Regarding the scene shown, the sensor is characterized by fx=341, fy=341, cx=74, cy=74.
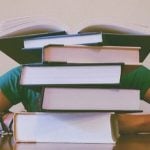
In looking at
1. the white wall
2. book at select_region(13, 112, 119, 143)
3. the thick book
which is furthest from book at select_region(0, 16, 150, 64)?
the white wall

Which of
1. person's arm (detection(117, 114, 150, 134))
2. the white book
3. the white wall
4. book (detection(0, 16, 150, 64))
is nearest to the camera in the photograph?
the white book

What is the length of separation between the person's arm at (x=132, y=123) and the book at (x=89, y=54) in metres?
0.18

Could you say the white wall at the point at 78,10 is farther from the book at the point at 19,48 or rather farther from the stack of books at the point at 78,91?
the stack of books at the point at 78,91

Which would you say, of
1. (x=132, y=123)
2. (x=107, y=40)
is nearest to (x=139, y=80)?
(x=132, y=123)

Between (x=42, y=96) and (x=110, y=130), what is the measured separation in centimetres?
13

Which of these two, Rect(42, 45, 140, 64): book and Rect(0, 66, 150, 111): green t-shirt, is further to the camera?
Rect(0, 66, 150, 111): green t-shirt

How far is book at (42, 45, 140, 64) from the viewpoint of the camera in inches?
22.9

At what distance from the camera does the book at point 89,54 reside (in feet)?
1.90

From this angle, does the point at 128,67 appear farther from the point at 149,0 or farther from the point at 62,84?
the point at 149,0

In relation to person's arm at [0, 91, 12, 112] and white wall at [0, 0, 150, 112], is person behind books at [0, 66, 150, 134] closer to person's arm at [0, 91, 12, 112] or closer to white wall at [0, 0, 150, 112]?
person's arm at [0, 91, 12, 112]

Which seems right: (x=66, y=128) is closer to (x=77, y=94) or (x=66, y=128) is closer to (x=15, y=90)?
(x=77, y=94)

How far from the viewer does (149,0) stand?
3.98 ft

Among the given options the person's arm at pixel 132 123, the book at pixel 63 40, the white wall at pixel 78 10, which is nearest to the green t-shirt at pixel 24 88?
the person's arm at pixel 132 123

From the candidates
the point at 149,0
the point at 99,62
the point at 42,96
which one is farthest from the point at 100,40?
the point at 149,0
